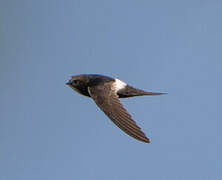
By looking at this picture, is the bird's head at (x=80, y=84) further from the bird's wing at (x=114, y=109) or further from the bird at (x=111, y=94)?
the bird's wing at (x=114, y=109)

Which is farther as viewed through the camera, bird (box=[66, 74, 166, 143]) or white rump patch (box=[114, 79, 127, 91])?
white rump patch (box=[114, 79, 127, 91])

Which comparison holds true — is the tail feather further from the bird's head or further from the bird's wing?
the bird's head

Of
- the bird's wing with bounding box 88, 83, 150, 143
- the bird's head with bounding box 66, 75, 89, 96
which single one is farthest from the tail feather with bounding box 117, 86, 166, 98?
the bird's head with bounding box 66, 75, 89, 96

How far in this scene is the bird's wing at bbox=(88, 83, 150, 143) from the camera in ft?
21.3

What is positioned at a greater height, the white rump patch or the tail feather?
the white rump patch

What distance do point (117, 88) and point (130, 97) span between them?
267 mm

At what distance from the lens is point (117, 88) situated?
7.87 m

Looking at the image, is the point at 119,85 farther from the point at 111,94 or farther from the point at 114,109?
the point at 114,109

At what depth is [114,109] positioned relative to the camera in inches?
281

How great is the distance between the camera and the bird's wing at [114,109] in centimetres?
650

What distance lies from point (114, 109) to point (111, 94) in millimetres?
413

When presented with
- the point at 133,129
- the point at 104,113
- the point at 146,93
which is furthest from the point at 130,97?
the point at 133,129

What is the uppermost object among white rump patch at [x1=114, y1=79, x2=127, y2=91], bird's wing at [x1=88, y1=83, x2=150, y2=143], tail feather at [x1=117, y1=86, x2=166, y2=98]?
white rump patch at [x1=114, y1=79, x2=127, y2=91]

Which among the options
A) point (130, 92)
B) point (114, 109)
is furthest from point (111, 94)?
point (130, 92)
